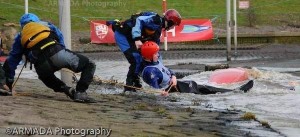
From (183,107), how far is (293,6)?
32.6 meters

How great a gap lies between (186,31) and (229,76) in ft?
39.7

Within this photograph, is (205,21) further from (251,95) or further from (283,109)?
(283,109)

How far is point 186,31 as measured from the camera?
88.9 ft

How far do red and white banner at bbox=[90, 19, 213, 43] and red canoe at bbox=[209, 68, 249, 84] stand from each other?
1152cm

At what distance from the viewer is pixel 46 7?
123ft

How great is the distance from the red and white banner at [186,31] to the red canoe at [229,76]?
11519 mm

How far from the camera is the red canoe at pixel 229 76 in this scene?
14.9 meters

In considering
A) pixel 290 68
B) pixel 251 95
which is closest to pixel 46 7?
pixel 290 68

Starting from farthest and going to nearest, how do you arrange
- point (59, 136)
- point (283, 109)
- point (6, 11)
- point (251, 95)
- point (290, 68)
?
1. point (6, 11)
2. point (290, 68)
3. point (251, 95)
4. point (283, 109)
5. point (59, 136)
